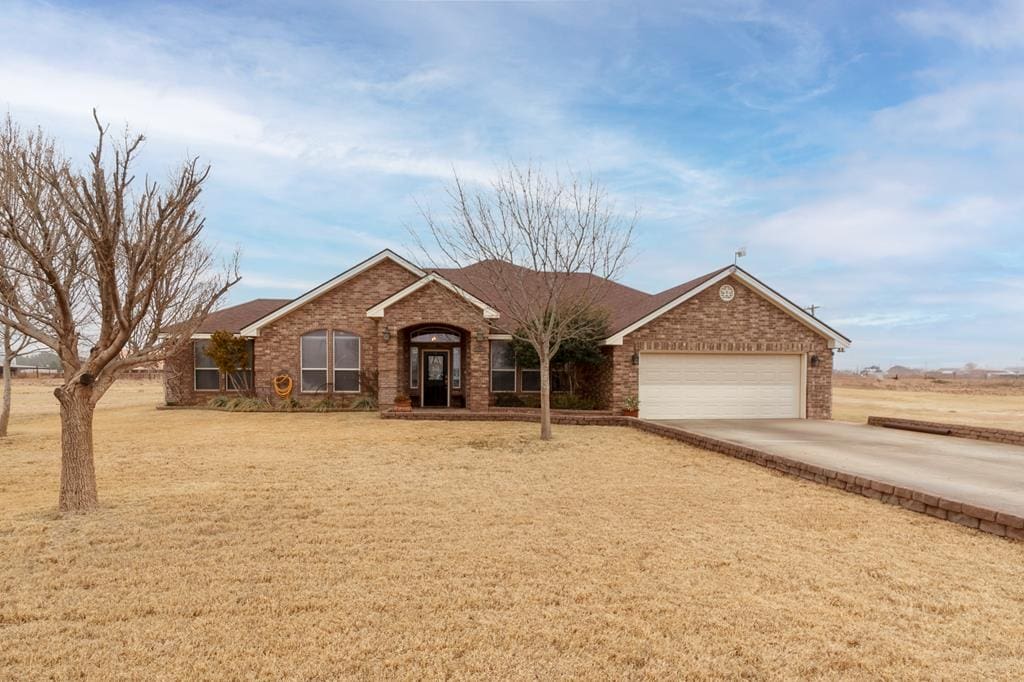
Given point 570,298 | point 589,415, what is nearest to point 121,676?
point 570,298

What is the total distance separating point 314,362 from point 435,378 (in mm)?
4174

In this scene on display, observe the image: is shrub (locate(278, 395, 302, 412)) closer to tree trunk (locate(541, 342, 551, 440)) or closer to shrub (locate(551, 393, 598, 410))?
shrub (locate(551, 393, 598, 410))

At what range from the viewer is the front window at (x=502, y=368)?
2061 cm

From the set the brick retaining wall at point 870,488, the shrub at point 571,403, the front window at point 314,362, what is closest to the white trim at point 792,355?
the shrub at point 571,403

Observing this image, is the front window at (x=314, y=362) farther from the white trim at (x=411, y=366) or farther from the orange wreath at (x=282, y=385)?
the white trim at (x=411, y=366)

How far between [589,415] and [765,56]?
404 inches

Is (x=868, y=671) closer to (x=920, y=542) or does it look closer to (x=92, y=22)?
(x=920, y=542)

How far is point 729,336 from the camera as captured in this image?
17953 millimetres

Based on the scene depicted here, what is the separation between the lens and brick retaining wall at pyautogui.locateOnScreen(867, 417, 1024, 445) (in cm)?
1303

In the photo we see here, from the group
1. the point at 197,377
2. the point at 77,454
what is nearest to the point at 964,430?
the point at 77,454

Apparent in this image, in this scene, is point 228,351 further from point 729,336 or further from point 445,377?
point 729,336

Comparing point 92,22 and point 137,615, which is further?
point 92,22

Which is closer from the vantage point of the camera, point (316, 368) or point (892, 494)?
point (892, 494)

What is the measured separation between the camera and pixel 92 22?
9.86 m
